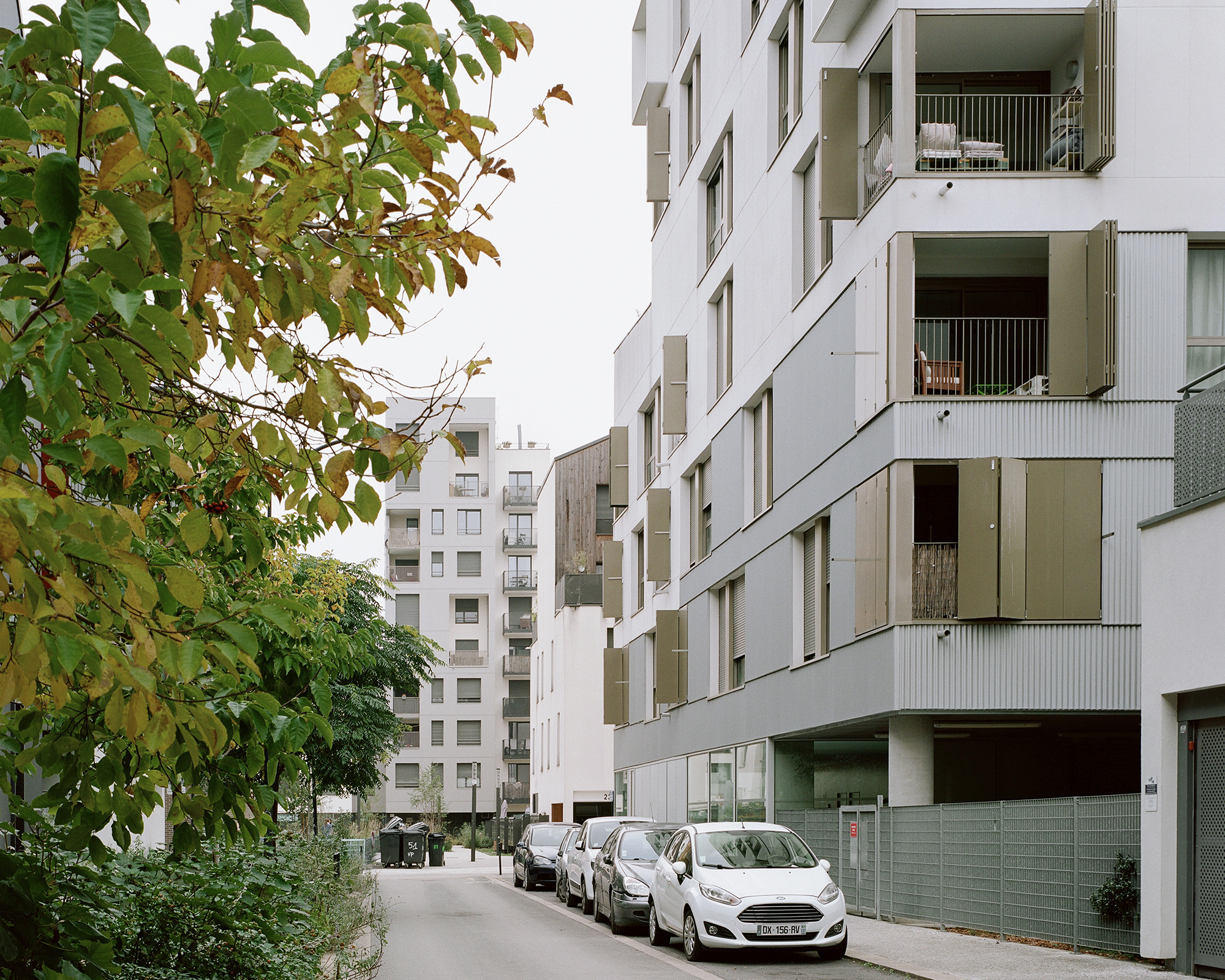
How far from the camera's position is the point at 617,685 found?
158 feet

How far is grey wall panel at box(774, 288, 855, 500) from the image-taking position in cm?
2419

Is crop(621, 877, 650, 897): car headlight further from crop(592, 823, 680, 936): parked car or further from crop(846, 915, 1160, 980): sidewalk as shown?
crop(846, 915, 1160, 980): sidewalk

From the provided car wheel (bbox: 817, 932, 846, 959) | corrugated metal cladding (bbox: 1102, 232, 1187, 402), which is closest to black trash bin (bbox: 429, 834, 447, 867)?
corrugated metal cladding (bbox: 1102, 232, 1187, 402)

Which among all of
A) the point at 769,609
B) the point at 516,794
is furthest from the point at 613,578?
the point at 516,794

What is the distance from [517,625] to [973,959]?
74721 mm

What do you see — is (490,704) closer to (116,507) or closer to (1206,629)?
(1206,629)

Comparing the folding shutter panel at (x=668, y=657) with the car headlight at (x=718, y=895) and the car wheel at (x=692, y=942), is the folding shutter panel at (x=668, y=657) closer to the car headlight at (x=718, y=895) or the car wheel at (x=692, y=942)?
the car wheel at (x=692, y=942)

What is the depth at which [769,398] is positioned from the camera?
30.9 meters

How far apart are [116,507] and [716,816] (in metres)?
32.2

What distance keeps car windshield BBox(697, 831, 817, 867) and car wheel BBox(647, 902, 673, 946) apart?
5.34ft

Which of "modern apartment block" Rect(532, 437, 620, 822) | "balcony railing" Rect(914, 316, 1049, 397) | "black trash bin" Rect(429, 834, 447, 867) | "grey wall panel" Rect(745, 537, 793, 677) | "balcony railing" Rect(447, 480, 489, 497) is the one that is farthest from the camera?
"balcony railing" Rect(447, 480, 489, 497)

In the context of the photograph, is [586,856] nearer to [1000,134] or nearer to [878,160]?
[878,160]

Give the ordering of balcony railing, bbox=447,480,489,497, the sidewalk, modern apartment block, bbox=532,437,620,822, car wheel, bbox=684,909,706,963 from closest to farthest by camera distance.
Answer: the sidewalk < car wheel, bbox=684,909,706,963 < modern apartment block, bbox=532,437,620,822 < balcony railing, bbox=447,480,489,497

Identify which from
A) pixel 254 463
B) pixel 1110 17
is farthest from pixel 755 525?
pixel 254 463
